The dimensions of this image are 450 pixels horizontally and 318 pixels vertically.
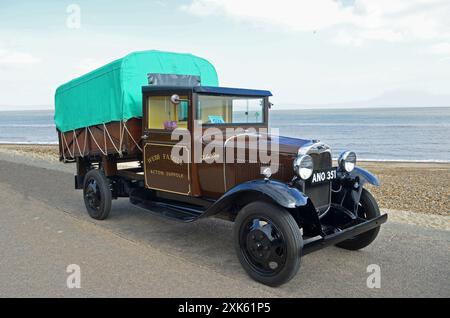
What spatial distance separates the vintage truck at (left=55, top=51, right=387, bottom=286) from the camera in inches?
162

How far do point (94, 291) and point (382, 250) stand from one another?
344 cm

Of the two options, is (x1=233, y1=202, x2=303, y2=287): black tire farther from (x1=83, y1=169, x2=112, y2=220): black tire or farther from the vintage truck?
(x1=83, y1=169, x2=112, y2=220): black tire

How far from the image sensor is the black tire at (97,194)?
21.6ft

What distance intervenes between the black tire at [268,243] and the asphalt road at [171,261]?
0.52ft

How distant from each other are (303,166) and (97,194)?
3.93m

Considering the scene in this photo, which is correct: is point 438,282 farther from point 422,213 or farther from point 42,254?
point 42,254

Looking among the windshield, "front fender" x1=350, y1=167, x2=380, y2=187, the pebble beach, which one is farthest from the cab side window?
the pebble beach

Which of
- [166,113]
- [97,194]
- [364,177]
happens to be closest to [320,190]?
[364,177]

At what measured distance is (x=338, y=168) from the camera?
5055 millimetres

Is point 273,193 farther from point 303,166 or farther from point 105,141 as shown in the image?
point 105,141

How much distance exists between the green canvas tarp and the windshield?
3.96ft

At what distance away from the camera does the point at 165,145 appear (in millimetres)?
5516

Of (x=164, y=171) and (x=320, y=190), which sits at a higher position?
(x=164, y=171)
